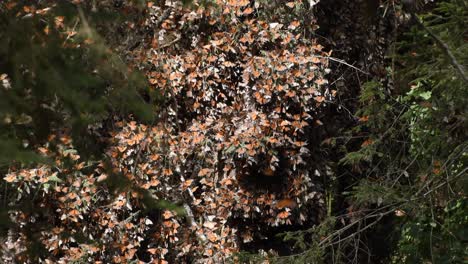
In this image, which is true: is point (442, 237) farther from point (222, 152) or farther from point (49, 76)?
point (49, 76)

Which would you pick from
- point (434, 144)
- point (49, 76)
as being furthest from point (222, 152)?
point (49, 76)

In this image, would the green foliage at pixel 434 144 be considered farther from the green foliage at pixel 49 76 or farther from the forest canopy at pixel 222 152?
the green foliage at pixel 49 76

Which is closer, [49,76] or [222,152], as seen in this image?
[49,76]

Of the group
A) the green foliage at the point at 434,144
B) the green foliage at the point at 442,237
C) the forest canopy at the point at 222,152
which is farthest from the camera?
the forest canopy at the point at 222,152

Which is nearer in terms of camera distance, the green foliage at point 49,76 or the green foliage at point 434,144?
the green foliage at point 49,76

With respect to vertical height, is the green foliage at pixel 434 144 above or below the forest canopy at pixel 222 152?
below

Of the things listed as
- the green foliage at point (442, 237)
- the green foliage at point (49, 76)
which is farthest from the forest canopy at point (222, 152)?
the green foliage at point (49, 76)

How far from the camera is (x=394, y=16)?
4.93 m

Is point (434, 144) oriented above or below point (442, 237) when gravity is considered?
above

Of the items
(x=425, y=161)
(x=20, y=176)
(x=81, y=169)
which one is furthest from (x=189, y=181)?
(x=425, y=161)

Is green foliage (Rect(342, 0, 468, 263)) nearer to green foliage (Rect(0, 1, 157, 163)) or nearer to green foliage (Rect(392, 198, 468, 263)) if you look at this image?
green foliage (Rect(392, 198, 468, 263))

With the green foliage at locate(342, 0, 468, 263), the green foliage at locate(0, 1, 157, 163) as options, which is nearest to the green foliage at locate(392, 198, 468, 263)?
the green foliage at locate(342, 0, 468, 263)

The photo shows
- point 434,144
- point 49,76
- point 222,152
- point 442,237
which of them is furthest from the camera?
point 222,152

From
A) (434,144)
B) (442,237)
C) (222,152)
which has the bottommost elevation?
(442,237)
